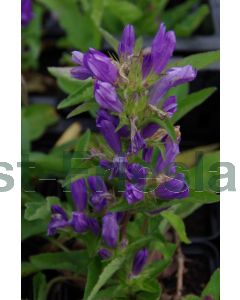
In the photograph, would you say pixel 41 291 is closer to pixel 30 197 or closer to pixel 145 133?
pixel 30 197

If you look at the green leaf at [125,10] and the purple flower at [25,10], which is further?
the green leaf at [125,10]

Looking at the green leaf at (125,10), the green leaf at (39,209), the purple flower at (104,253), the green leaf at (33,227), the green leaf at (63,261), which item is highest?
the green leaf at (125,10)

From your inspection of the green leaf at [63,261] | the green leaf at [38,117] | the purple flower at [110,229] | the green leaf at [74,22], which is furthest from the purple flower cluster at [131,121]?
the green leaf at [74,22]

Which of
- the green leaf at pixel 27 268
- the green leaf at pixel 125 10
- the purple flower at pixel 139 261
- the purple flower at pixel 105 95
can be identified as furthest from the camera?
the green leaf at pixel 125 10

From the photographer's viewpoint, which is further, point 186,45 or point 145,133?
point 186,45

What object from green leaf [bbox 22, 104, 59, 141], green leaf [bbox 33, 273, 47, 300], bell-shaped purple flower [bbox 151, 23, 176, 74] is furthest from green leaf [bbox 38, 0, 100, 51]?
bell-shaped purple flower [bbox 151, 23, 176, 74]

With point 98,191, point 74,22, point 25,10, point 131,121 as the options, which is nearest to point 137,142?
point 131,121

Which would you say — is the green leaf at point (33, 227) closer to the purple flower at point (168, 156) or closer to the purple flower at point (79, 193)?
the purple flower at point (79, 193)

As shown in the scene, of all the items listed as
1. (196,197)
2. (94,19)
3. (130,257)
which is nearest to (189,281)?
(130,257)
